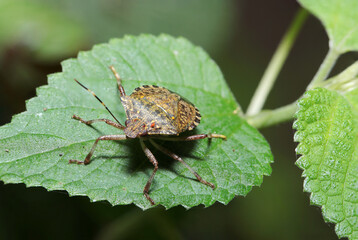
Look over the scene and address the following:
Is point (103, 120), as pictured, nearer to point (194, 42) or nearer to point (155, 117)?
point (155, 117)

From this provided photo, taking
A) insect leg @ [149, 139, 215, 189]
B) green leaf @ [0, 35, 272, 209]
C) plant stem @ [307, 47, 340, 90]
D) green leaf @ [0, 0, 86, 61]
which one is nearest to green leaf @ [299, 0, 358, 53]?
plant stem @ [307, 47, 340, 90]

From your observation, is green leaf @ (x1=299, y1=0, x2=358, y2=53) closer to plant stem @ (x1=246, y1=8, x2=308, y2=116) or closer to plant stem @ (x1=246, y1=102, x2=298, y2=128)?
plant stem @ (x1=246, y1=8, x2=308, y2=116)

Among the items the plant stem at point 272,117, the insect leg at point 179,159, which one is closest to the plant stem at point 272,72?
the plant stem at point 272,117

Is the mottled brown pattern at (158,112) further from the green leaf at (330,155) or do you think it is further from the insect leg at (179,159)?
the green leaf at (330,155)

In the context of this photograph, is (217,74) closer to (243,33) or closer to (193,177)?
(193,177)

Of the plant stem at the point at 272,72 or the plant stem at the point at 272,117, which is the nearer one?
the plant stem at the point at 272,117

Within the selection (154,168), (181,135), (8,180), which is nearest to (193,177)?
(154,168)
